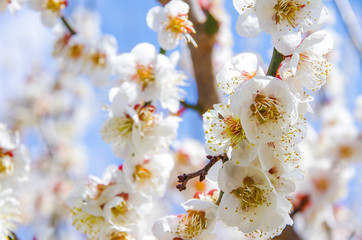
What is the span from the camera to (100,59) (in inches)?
69.3

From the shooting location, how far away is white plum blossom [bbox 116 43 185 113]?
1.23m

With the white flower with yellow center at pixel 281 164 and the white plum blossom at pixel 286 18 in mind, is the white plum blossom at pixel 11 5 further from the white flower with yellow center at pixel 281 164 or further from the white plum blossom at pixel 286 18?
the white flower with yellow center at pixel 281 164

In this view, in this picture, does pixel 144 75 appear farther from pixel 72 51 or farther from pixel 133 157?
pixel 72 51

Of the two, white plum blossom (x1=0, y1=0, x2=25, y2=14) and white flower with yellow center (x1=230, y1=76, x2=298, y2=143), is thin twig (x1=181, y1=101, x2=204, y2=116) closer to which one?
white plum blossom (x1=0, y1=0, x2=25, y2=14)

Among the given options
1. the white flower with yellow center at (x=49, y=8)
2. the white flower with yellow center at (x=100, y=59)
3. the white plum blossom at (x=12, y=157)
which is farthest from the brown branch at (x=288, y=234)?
the white flower with yellow center at (x=49, y=8)

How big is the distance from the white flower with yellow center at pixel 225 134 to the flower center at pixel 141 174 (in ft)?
1.46

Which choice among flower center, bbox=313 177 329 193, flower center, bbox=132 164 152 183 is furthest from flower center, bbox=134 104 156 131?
flower center, bbox=313 177 329 193

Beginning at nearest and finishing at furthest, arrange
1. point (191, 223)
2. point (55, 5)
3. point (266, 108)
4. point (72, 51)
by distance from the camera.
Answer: point (266, 108) < point (191, 223) < point (55, 5) < point (72, 51)

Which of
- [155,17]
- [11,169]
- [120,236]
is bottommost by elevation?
[120,236]

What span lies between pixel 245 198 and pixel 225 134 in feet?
0.49

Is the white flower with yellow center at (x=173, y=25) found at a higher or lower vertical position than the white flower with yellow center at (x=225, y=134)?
higher

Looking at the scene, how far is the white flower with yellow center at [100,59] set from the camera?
171 cm

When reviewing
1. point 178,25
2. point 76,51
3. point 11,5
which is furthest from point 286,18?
point 76,51

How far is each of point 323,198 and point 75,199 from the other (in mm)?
1702
